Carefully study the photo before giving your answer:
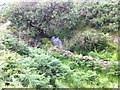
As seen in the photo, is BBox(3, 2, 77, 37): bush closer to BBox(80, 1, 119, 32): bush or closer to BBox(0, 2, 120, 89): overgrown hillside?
BBox(0, 2, 120, 89): overgrown hillside

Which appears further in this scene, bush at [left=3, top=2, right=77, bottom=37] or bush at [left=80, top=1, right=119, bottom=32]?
bush at [left=3, top=2, right=77, bottom=37]

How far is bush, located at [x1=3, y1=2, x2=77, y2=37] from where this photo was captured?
10.2 meters

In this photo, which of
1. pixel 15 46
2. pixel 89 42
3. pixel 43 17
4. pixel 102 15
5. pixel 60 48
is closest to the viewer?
pixel 15 46

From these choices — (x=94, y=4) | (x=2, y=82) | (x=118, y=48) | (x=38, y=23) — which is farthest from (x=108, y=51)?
(x=2, y=82)

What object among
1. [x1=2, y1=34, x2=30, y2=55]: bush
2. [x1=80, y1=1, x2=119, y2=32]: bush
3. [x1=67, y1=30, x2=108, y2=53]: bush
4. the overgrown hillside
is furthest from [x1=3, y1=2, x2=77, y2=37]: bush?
[x1=2, y1=34, x2=30, y2=55]: bush

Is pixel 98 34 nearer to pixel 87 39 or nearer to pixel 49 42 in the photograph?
Answer: pixel 87 39

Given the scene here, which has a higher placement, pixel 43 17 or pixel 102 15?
pixel 43 17

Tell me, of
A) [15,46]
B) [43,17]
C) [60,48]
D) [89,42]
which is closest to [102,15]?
[89,42]

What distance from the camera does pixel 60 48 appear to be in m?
9.50

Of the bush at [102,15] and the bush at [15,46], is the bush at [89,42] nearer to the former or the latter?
the bush at [102,15]

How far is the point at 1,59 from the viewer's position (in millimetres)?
6625

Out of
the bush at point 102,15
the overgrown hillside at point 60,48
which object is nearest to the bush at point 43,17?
the overgrown hillside at point 60,48

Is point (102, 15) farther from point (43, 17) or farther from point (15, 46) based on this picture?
point (15, 46)

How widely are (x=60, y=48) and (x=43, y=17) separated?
1.72 m
